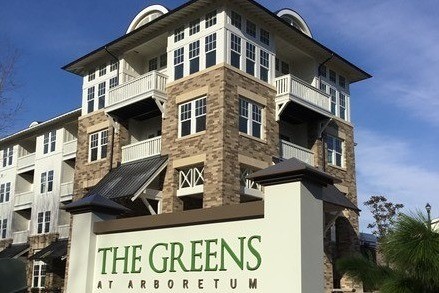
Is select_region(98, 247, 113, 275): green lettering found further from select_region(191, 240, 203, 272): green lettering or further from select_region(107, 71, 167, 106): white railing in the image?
select_region(107, 71, 167, 106): white railing

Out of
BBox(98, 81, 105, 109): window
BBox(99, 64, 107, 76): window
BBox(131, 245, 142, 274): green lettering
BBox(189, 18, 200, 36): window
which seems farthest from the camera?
BBox(99, 64, 107, 76): window

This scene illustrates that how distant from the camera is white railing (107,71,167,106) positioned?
2545cm

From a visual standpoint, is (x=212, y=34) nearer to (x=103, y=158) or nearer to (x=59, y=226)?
(x=103, y=158)

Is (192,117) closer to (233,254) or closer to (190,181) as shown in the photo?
(190,181)

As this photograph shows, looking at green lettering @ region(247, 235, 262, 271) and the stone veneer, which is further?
the stone veneer

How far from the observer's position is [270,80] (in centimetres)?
2569

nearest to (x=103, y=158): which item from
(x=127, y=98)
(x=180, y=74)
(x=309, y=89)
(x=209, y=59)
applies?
(x=127, y=98)

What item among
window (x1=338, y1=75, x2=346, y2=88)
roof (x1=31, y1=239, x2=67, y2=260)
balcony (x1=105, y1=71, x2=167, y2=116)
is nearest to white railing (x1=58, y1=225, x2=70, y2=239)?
roof (x1=31, y1=239, x2=67, y2=260)

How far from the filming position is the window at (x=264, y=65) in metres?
25.4

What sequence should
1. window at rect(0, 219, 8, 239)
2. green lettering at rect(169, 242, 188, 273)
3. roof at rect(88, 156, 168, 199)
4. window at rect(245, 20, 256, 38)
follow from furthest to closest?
window at rect(0, 219, 8, 239), window at rect(245, 20, 256, 38), roof at rect(88, 156, 168, 199), green lettering at rect(169, 242, 188, 273)

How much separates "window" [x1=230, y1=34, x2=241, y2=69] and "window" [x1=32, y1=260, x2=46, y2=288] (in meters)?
20.1

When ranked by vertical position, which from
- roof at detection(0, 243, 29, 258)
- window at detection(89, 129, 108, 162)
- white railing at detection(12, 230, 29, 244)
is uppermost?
window at detection(89, 129, 108, 162)

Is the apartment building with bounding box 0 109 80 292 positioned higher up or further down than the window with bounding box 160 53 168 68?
further down

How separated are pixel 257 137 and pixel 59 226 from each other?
670 inches
